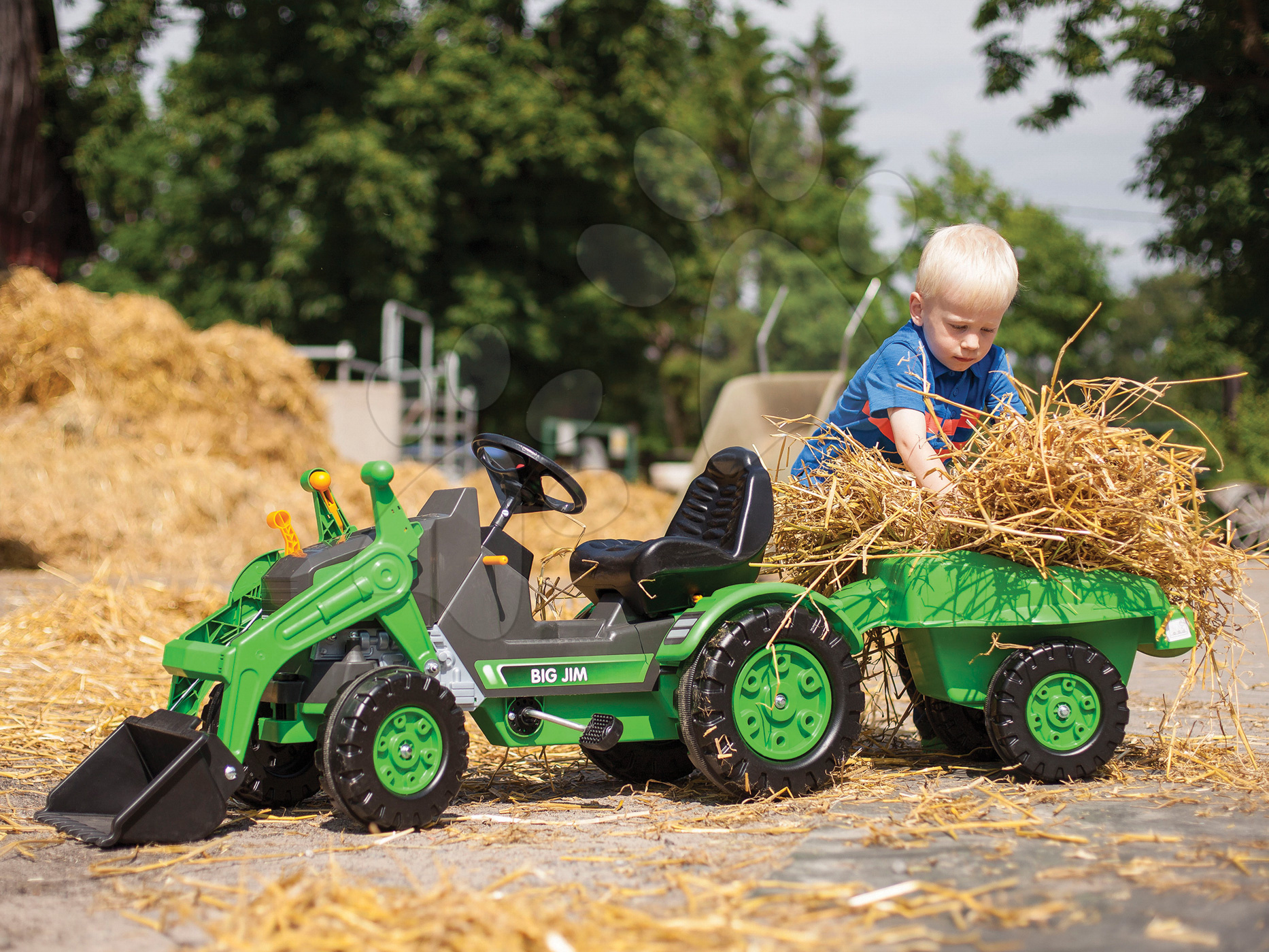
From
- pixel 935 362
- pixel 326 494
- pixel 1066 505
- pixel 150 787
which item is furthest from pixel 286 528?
pixel 1066 505

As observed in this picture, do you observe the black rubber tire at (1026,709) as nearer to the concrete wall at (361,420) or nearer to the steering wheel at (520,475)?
the steering wheel at (520,475)

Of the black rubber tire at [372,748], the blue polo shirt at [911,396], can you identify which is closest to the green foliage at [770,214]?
the blue polo shirt at [911,396]

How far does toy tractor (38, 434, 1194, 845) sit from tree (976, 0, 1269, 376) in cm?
1223

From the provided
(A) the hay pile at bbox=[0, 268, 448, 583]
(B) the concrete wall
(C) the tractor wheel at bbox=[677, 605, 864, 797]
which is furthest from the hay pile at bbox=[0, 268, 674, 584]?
(C) the tractor wheel at bbox=[677, 605, 864, 797]

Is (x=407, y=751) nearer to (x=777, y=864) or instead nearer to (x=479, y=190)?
(x=777, y=864)

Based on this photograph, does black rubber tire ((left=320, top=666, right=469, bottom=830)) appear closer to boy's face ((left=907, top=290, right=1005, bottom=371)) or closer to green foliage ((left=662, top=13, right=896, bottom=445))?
boy's face ((left=907, top=290, right=1005, bottom=371))

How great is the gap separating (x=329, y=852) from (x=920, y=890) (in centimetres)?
135

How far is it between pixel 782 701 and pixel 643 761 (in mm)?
622

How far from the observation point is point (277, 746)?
3.40 metres

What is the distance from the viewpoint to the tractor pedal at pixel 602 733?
3.33 metres

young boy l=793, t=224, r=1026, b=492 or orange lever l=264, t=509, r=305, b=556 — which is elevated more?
young boy l=793, t=224, r=1026, b=492

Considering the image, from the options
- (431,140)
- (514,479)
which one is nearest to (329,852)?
(514,479)

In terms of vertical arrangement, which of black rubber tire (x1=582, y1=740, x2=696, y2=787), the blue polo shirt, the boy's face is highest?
the boy's face

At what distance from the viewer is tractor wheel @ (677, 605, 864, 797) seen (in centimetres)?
328
